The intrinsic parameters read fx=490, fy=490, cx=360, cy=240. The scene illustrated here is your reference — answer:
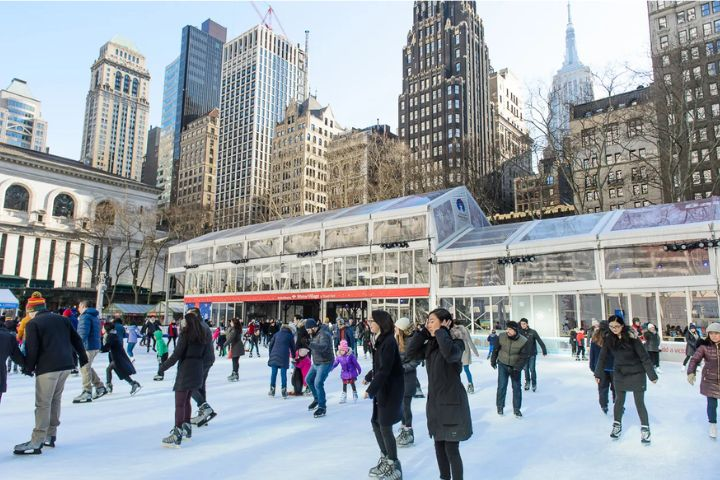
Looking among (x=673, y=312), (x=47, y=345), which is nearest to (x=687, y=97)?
(x=673, y=312)

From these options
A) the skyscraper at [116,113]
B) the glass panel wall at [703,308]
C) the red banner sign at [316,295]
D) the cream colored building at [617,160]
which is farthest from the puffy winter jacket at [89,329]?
the skyscraper at [116,113]

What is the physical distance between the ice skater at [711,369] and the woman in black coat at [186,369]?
6145mm

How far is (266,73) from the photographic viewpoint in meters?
A: 136

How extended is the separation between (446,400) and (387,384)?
0.84 m

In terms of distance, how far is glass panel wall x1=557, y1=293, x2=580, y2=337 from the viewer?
21172mm

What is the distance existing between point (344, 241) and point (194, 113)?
145177 mm

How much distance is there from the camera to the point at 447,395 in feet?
13.6

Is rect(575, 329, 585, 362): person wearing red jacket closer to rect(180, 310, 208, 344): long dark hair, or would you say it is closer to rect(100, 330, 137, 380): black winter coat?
rect(100, 330, 137, 380): black winter coat

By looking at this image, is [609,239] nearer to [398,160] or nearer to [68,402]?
[68,402]

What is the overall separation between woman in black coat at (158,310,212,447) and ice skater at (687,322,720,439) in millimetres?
6145

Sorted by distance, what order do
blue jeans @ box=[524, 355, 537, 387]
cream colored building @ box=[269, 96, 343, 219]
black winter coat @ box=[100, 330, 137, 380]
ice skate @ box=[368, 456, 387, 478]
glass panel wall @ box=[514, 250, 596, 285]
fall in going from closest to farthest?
ice skate @ box=[368, 456, 387, 478], black winter coat @ box=[100, 330, 137, 380], blue jeans @ box=[524, 355, 537, 387], glass panel wall @ box=[514, 250, 596, 285], cream colored building @ box=[269, 96, 343, 219]

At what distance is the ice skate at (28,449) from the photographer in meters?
5.41

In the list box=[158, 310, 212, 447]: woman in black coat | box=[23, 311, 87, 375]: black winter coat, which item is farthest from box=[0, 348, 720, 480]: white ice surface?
box=[23, 311, 87, 375]: black winter coat

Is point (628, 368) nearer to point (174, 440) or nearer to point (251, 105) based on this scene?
point (174, 440)
